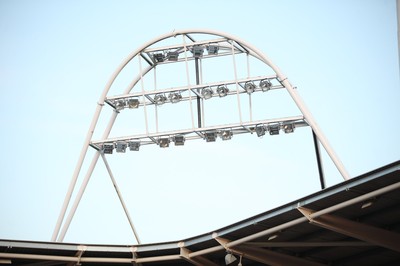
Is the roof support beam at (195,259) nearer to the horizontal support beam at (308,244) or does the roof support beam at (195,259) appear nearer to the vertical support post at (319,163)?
the horizontal support beam at (308,244)

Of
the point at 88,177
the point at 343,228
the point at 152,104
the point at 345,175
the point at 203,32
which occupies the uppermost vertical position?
the point at 203,32

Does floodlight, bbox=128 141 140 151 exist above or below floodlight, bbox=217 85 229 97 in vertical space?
below

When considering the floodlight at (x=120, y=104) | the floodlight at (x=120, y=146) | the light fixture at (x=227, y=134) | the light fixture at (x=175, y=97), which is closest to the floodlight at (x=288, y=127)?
the light fixture at (x=227, y=134)

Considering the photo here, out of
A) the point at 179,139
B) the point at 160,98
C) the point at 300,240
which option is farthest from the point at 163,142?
the point at 300,240

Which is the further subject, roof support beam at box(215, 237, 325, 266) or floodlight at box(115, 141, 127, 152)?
floodlight at box(115, 141, 127, 152)

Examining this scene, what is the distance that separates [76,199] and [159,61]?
19.4 feet

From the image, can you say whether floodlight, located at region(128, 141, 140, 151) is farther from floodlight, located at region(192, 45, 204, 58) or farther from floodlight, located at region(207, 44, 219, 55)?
floodlight, located at region(207, 44, 219, 55)

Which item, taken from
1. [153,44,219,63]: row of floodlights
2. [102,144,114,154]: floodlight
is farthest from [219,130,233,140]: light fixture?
[102,144,114,154]: floodlight

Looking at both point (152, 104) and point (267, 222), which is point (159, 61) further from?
point (267, 222)

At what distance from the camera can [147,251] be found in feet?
80.6

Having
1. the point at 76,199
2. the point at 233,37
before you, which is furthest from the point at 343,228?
the point at 76,199

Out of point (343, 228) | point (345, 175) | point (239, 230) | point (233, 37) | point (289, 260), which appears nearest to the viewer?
point (343, 228)

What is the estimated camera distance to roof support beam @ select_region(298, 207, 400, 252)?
805 inches

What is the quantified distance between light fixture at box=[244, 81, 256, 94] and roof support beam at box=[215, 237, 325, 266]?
6.99 metres
